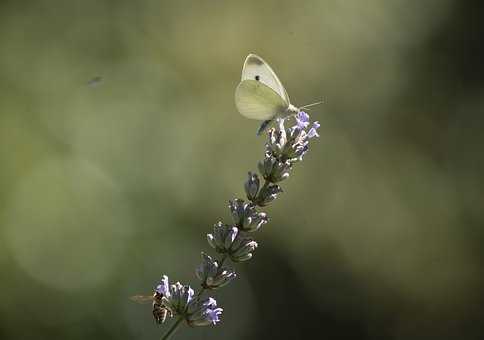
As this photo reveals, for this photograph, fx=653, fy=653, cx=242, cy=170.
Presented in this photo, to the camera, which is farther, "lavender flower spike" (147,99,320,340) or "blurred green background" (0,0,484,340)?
"blurred green background" (0,0,484,340)

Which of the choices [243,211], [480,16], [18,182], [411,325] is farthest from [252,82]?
[480,16]

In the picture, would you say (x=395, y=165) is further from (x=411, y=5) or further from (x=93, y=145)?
(x=93, y=145)

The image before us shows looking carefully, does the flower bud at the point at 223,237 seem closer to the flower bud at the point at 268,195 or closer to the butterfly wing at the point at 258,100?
the flower bud at the point at 268,195

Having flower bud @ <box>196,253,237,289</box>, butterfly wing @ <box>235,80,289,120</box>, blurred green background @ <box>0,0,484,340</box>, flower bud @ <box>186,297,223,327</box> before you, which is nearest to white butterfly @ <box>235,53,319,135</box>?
butterfly wing @ <box>235,80,289,120</box>

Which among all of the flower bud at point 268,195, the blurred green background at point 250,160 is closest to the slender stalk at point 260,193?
the flower bud at point 268,195

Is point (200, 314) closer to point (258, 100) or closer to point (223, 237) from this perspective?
point (223, 237)

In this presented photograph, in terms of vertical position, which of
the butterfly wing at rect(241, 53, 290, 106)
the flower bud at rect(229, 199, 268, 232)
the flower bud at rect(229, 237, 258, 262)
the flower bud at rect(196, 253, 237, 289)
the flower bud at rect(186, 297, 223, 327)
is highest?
the butterfly wing at rect(241, 53, 290, 106)

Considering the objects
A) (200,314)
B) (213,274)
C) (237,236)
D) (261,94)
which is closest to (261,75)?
(261,94)

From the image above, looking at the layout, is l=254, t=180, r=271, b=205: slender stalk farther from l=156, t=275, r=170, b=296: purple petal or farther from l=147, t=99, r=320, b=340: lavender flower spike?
l=156, t=275, r=170, b=296: purple petal
